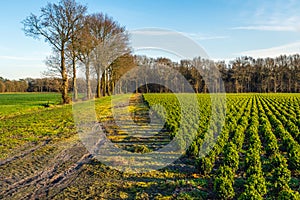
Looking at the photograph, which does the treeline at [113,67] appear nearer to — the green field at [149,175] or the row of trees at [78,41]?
the row of trees at [78,41]

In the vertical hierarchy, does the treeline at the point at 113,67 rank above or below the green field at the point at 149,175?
above

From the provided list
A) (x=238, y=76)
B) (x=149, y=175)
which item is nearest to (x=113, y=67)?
(x=149, y=175)

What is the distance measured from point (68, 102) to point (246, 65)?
7566 cm

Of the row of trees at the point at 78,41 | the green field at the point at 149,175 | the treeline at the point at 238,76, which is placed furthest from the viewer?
the treeline at the point at 238,76

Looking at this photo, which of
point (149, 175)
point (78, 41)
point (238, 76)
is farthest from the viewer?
point (238, 76)

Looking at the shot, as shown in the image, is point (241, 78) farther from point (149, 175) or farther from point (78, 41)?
point (149, 175)

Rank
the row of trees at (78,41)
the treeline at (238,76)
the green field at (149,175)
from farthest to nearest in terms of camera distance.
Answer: the treeline at (238,76), the row of trees at (78,41), the green field at (149,175)

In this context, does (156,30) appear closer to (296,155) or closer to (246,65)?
(296,155)

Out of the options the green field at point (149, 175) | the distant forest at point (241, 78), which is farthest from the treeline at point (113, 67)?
the green field at point (149, 175)

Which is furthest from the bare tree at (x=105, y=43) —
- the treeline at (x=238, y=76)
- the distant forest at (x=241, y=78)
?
the distant forest at (x=241, y=78)

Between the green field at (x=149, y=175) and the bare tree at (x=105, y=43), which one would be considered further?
the bare tree at (x=105, y=43)

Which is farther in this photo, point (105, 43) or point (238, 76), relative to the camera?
point (238, 76)

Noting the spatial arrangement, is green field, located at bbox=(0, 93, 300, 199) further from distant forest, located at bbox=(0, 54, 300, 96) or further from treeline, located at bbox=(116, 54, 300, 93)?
distant forest, located at bbox=(0, 54, 300, 96)

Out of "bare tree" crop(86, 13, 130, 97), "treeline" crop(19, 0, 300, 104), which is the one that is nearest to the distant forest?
"treeline" crop(19, 0, 300, 104)
